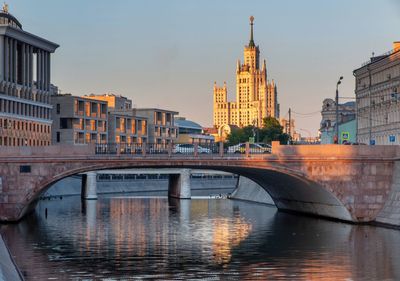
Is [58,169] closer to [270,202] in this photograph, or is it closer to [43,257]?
[43,257]

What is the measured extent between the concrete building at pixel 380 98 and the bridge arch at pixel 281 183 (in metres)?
19.2

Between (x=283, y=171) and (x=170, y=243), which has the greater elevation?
(x=283, y=171)

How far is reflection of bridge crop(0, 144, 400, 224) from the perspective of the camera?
331ft

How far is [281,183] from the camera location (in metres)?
116

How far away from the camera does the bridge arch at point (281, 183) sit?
10144cm

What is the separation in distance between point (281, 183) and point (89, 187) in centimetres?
7058

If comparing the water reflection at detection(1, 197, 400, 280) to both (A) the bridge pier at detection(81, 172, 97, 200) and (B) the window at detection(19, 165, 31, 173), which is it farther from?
(A) the bridge pier at detection(81, 172, 97, 200)

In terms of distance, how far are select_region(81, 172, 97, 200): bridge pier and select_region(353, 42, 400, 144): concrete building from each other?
49.5 metres

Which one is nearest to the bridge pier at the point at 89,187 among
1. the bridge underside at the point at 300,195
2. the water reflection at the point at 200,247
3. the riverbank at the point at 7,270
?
the water reflection at the point at 200,247

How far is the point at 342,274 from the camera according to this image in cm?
6575

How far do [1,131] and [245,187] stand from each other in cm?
4763

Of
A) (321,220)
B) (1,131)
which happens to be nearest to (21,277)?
(321,220)

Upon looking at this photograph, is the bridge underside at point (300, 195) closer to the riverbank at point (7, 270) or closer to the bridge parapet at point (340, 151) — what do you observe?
the bridge parapet at point (340, 151)

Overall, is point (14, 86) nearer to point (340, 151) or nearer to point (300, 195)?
point (300, 195)
